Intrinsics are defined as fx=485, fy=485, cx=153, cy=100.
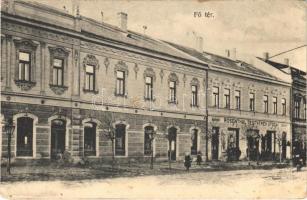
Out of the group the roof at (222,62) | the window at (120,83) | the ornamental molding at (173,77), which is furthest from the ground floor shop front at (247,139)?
the window at (120,83)

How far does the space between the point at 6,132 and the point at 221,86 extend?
5758mm

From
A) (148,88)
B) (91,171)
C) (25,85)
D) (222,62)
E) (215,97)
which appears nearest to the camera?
(25,85)

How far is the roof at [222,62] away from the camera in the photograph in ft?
33.8

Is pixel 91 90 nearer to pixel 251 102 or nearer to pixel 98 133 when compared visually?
pixel 98 133

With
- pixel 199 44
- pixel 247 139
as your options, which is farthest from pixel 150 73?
pixel 247 139

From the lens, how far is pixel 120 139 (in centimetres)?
954

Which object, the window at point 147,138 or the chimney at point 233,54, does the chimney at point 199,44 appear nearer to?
the chimney at point 233,54

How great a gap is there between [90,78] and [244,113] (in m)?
4.33

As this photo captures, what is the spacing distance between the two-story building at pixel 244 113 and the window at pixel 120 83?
7.27 ft

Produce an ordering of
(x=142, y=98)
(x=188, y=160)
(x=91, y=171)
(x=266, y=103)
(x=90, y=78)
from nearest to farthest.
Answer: (x=91, y=171) → (x=90, y=78) → (x=142, y=98) → (x=188, y=160) → (x=266, y=103)

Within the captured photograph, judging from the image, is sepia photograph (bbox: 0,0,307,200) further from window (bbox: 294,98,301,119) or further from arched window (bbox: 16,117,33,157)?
window (bbox: 294,98,301,119)

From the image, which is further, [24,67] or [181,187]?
[181,187]

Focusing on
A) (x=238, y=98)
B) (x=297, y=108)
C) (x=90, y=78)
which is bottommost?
(x=297, y=108)

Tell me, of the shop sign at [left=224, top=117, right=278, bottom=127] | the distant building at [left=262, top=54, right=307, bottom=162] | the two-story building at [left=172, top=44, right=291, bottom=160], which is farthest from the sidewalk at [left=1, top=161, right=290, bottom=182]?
the distant building at [left=262, top=54, right=307, bottom=162]
